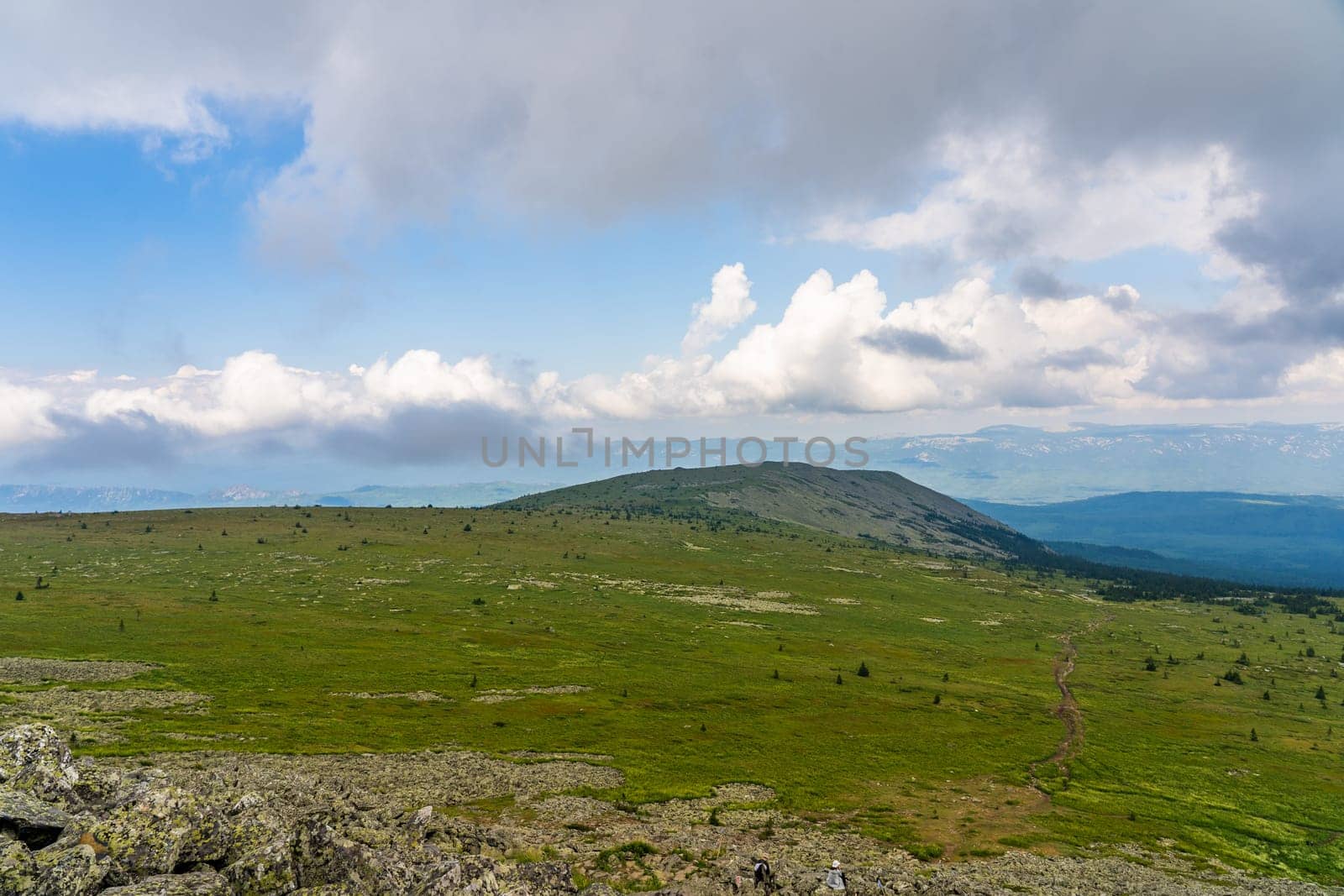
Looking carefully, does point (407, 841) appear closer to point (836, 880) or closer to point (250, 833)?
point (250, 833)

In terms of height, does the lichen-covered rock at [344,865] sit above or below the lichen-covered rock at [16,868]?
below

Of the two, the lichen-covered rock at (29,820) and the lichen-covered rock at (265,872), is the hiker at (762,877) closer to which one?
the lichen-covered rock at (265,872)

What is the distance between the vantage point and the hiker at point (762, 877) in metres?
32.0

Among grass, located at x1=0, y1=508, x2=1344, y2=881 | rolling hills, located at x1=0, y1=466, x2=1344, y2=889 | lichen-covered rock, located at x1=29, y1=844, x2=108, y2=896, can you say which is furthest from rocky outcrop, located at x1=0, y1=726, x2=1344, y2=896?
grass, located at x1=0, y1=508, x2=1344, y2=881

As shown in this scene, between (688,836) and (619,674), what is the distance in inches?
1826

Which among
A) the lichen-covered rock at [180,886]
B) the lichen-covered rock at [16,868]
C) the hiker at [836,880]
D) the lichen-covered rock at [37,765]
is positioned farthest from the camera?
the hiker at [836,880]

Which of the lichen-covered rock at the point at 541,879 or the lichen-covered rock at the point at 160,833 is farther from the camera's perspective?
the lichen-covered rock at the point at 541,879

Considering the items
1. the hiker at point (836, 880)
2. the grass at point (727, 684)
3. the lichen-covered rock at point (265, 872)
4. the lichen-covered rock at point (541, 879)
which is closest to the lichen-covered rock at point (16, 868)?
the lichen-covered rock at point (265, 872)

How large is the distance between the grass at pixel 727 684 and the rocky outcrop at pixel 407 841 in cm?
413

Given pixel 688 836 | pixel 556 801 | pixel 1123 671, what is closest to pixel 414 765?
pixel 556 801

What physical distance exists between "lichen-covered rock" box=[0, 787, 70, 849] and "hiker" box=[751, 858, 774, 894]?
27.9 m

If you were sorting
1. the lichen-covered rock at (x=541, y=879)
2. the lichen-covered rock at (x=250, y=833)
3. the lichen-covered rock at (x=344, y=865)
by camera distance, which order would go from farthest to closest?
the lichen-covered rock at (x=541, y=879), the lichen-covered rock at (x=344, y=865), the lichen-covered rock at (x=250, y=833)

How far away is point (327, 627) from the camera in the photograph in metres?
97.4

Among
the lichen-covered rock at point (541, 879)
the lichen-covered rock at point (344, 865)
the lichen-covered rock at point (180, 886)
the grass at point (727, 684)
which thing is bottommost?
the grass at point (727, 684)
